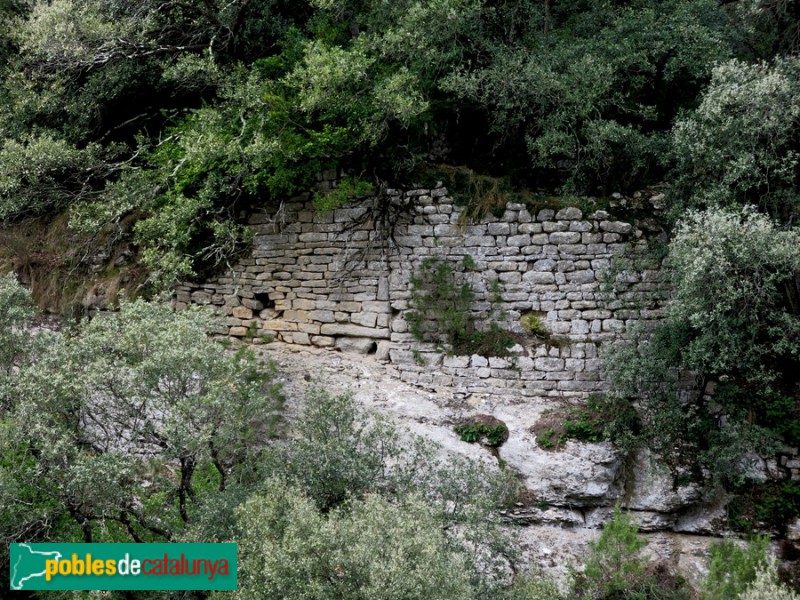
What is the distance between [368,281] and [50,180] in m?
5.14

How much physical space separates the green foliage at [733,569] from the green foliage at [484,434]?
2.86 meters

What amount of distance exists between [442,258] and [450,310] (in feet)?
2.40

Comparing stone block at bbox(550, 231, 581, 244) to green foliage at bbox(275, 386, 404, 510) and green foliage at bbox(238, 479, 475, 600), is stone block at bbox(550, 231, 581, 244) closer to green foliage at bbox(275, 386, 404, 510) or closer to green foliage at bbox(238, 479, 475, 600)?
green foliage at bbox(275, 386, 404, 510)

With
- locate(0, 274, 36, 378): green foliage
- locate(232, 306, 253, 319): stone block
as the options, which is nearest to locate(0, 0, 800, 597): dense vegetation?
locate(0, 274, 36, 378): green foliage

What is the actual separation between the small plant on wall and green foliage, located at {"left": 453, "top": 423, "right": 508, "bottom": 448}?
1009mm

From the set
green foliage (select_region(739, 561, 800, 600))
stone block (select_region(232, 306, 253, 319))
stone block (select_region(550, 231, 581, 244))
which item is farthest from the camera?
stone block (select_region(232, 306, 253, 319))

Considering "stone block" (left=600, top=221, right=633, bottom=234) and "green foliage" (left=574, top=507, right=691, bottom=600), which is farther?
"stone block" (left=600, top=221, right=633, bottom=234)

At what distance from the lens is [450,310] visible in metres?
10.6

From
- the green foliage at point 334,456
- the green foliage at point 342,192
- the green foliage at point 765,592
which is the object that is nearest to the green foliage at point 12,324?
the green foliage at point 334,456

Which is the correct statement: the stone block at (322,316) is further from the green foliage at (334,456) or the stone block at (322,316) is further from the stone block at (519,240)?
the stone block at (519,240)

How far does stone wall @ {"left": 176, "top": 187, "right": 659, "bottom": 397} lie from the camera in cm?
1029

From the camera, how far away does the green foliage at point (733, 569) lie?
8219 mm

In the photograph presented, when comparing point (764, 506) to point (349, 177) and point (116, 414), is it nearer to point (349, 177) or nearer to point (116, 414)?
point (349, 177)

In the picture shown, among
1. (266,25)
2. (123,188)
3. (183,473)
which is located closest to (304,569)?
(183,473)
